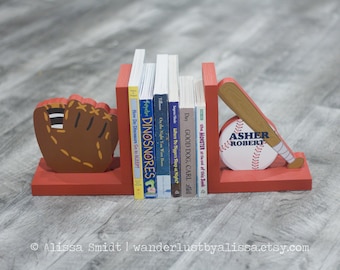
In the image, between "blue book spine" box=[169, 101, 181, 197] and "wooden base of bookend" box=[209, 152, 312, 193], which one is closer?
"blue book spine" box=[169, 101, 181, 197]

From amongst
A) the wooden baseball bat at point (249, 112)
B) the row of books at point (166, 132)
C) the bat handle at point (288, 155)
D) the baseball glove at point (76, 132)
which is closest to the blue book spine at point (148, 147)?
the row of books at point (166, 132)

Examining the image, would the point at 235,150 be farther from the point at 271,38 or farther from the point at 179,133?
the point at 271,38

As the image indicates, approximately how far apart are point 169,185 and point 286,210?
0.39 metres

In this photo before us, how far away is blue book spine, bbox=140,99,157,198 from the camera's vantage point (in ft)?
7.61

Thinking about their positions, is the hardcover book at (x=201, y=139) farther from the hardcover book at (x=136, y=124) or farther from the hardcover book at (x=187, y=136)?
the hardcover book at (x=136, y=124)

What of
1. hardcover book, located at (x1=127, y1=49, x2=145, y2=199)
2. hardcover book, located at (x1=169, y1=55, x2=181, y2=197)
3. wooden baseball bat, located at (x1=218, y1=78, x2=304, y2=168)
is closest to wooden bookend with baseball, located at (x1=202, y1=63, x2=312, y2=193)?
wooden baseball bat, located at (x1=218, y1=78, x2=304, y2=168)

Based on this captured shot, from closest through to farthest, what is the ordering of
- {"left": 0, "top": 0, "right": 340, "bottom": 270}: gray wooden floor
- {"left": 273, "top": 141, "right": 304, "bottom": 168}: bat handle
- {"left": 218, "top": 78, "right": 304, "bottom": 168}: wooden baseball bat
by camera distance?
{"left": 0, "top": 0, "right": 340, "bottom": 270}: gray wooden floor, {"left": 218, "top": 78, "right": 304, "bottom": 168}: wooden baseball bat, {"left": 273, "top": 141, "right": 304, "bottom": 168}: bat handle

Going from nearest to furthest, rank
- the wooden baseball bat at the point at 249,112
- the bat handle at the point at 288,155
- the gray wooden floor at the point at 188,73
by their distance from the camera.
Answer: the gray wooden floor at the point at 188,73 → the wooden baseball bat at the point at 249,112 → the bat handle at the point at 288,155

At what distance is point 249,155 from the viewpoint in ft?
8.11

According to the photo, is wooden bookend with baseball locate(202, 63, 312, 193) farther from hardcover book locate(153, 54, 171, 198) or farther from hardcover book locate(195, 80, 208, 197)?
hardcover book locate(153, 54, 171, 198)

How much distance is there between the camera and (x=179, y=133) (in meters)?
2.36

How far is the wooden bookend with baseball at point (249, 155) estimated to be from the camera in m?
2.38

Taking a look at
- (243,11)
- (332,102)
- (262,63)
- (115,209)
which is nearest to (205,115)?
(115,209)

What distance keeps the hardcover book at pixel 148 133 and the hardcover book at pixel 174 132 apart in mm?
59
